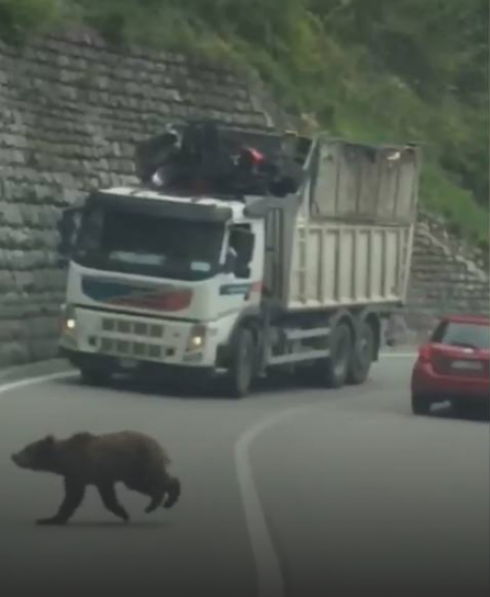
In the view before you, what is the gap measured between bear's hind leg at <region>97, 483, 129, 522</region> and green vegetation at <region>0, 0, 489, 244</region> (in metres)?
2.05

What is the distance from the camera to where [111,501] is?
1167 cm

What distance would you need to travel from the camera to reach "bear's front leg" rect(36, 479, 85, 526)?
11586mm

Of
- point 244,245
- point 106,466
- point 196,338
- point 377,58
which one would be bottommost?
point 196,338

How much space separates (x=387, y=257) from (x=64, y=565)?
19.7 ft

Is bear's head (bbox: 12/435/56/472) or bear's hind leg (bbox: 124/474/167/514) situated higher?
bear's head (bbox: 12/435/56/472)

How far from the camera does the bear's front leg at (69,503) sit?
11.6 metres

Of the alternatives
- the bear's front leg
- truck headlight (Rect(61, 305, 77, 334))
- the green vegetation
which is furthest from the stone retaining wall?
the bear's front leg

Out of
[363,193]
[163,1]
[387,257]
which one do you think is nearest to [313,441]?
[163,1]

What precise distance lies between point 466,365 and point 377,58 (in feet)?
4.77

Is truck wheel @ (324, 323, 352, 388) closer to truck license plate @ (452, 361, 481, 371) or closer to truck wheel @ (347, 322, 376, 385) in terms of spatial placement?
truck wheel @ (347, 322, 376, 385)

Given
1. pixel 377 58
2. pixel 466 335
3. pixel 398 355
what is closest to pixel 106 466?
pixel 466 335

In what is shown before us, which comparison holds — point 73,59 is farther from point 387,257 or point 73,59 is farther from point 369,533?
point 369,533

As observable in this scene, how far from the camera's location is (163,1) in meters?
12.9

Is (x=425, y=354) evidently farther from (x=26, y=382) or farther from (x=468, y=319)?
(x=26, y=382)
